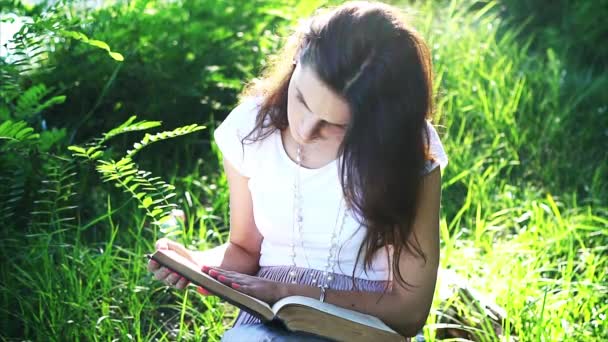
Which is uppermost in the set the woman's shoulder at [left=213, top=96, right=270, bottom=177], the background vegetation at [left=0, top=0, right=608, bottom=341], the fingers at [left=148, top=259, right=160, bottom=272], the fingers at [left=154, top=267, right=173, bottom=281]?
the woman's shoulder at [left=213, top=96, right=270, bottom=177]

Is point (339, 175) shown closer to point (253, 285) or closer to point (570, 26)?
point (253, 285)

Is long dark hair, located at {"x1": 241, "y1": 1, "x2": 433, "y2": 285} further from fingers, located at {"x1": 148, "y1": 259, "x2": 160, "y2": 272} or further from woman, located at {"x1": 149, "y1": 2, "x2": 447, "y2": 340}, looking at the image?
fingers, located at {"x1": 148, "y1": 259, "x2": 160, "y2": 272}

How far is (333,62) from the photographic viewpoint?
192 centimetres

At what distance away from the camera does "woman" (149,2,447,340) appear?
193cm

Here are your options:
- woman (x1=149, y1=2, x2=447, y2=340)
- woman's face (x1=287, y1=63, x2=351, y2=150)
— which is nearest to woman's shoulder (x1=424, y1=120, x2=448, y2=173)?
woman (x1=149, y1=2, x2=447, y2=340)

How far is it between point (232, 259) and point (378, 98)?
2.07ft

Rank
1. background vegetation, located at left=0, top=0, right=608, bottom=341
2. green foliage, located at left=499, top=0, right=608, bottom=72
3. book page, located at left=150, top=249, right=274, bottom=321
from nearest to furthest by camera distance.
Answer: book page, located at left=150, top=249, right=274, bottom=321 < background vegetation, located at left=0, top=0, right=608, bottom=341 < green foliage, located at left=499, top=0, right=608, bottom=72

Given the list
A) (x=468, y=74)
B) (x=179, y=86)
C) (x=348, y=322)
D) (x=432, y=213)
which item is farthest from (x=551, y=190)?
(x=348, y=322)

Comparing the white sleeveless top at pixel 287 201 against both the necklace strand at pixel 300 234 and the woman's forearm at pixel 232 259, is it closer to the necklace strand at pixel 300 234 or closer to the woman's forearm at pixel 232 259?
the necklace strand at pixel 300 234

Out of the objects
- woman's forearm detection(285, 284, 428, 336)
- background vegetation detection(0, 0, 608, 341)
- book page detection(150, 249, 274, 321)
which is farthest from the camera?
background vegetation detection(0, 0, 608, 341)

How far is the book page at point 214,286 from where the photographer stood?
6.27ft

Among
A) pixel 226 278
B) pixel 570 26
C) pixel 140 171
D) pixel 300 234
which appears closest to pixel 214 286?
pixel 226 278

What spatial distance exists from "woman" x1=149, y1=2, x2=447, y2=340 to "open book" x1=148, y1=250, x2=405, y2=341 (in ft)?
0.16

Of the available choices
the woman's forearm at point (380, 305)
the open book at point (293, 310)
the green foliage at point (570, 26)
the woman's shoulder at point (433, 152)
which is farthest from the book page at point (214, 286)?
the green foliage at point (570, 26)
